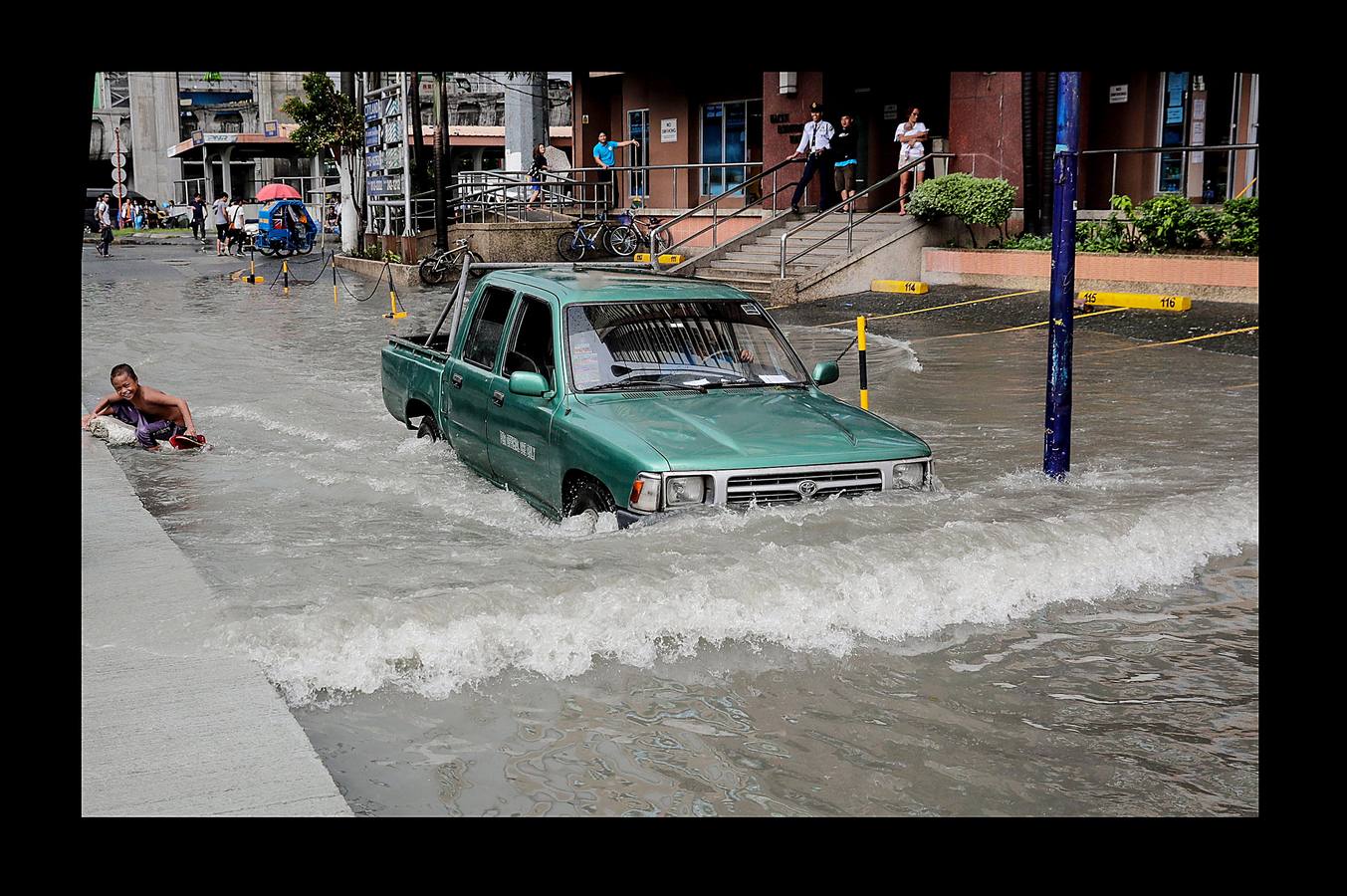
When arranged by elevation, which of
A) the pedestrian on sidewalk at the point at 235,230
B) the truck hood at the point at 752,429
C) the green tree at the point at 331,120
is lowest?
the truck hood at the point at 752,429

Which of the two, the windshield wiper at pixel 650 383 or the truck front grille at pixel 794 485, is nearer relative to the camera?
the truck front grille at pixel 794 485

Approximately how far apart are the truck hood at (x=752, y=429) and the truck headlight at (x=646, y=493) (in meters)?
0.13

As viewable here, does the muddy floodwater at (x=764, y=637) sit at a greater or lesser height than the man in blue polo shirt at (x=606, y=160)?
lesser

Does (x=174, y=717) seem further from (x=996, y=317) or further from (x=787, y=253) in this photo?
(x=787, y=253)

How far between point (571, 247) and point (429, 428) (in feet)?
62.0

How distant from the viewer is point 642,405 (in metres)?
7.77

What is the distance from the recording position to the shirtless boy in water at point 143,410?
11.6m

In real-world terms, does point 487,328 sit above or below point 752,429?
above

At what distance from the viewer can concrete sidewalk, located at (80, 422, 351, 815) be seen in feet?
13.7

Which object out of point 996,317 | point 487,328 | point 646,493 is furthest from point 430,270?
point 646,493

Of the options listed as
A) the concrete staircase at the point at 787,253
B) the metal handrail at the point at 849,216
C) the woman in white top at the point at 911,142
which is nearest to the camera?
the metal handrail at the point at 849,216

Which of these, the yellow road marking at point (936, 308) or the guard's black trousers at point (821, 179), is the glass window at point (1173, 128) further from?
the guard's black trousers at point (821, 179)

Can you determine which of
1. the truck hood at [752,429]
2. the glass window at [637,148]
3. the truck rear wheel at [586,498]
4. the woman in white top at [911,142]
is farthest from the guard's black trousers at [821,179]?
the truck rear wheel at [586,498]

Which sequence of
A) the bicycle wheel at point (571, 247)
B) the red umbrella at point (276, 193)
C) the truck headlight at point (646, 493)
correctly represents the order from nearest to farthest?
the truck headlight at point (646, 493) → the bicycle wheel at point (571, 247) → the red umbrella at point (276, 193)
